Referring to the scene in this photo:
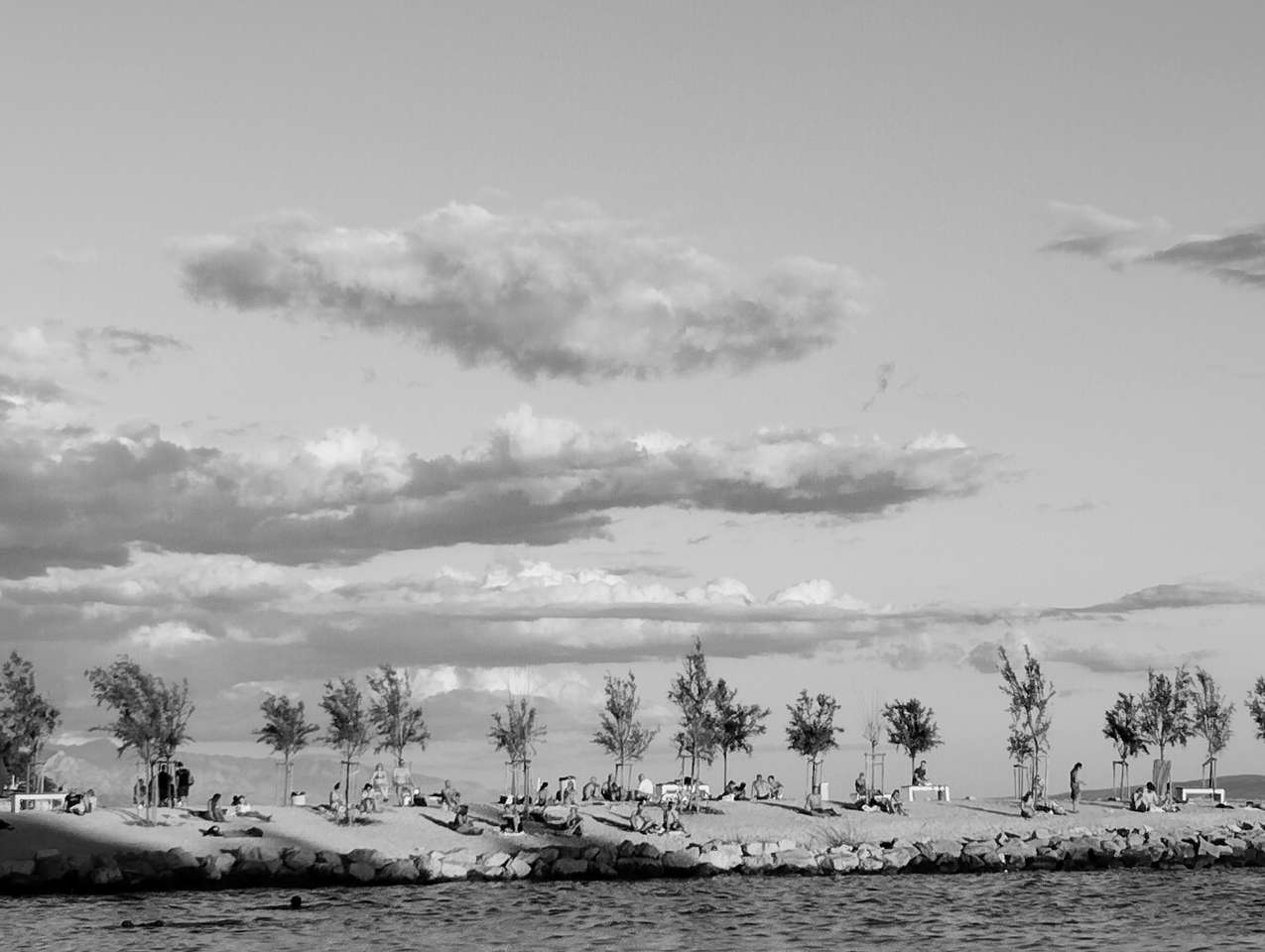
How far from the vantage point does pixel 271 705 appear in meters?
88.0

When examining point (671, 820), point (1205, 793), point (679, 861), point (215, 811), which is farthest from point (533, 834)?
point (1205, 793)

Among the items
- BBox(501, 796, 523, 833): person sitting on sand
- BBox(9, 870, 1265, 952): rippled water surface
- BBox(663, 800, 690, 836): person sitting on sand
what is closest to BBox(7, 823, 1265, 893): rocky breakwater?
BBox(9, 870, 1265, 952): rippled water surface

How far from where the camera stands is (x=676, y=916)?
51000 mm

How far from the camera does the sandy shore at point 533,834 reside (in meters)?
62.4

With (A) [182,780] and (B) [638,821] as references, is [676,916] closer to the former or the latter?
(B) [638,821]

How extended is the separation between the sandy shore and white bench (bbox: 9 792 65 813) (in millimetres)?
1941

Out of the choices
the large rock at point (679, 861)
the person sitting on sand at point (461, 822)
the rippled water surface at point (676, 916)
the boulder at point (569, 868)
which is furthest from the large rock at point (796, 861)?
the person sitting on sand at point (461, 822)

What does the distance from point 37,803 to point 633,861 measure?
24.4 meters

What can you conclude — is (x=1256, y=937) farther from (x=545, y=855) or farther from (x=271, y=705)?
(x=271, y=705)

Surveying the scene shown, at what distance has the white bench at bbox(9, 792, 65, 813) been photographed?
67062 millimetres

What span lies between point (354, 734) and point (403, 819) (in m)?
16.6

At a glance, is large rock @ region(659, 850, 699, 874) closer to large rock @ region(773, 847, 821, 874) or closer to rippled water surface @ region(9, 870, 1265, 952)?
rippled water surface @ region(9, 870, 1265, 952)

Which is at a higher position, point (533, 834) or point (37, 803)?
point (37, 803)

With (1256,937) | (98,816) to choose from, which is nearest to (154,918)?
(98,816)
